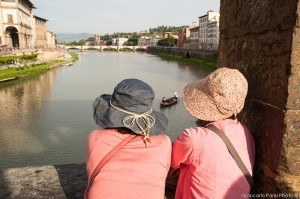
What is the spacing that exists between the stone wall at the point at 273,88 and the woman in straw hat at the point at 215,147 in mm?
146

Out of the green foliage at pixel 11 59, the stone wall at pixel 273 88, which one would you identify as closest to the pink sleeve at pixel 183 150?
the stone wall at pixel 273 88

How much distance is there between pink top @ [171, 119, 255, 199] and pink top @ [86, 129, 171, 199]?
0.38 feet

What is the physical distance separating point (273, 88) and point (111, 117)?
91 centimetres

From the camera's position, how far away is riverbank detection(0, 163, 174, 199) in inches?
88.8

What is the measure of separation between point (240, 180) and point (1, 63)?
34898 millimetres

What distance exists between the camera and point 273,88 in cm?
166

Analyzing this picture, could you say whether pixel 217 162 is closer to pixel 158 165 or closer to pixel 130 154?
pixel 158 165

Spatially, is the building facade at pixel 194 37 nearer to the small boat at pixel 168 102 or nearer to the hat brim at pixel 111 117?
the small boat at pixel 168 102

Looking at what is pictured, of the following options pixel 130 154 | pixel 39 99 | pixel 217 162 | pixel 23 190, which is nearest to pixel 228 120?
pixel 217 162

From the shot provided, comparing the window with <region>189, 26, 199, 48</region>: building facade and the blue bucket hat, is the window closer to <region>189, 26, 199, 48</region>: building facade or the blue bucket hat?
<region>189, 26, 199, 48</region>: building facade

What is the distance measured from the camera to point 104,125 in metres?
1.60

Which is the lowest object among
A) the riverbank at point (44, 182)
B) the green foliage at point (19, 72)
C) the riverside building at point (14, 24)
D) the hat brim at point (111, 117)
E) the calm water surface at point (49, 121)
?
the calm water surface at point (49, 121)

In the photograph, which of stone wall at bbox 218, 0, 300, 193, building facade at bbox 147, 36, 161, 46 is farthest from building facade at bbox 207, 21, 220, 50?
stone wall at bbox 218, 0, 300, 193

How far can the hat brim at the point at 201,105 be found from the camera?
1726mm
